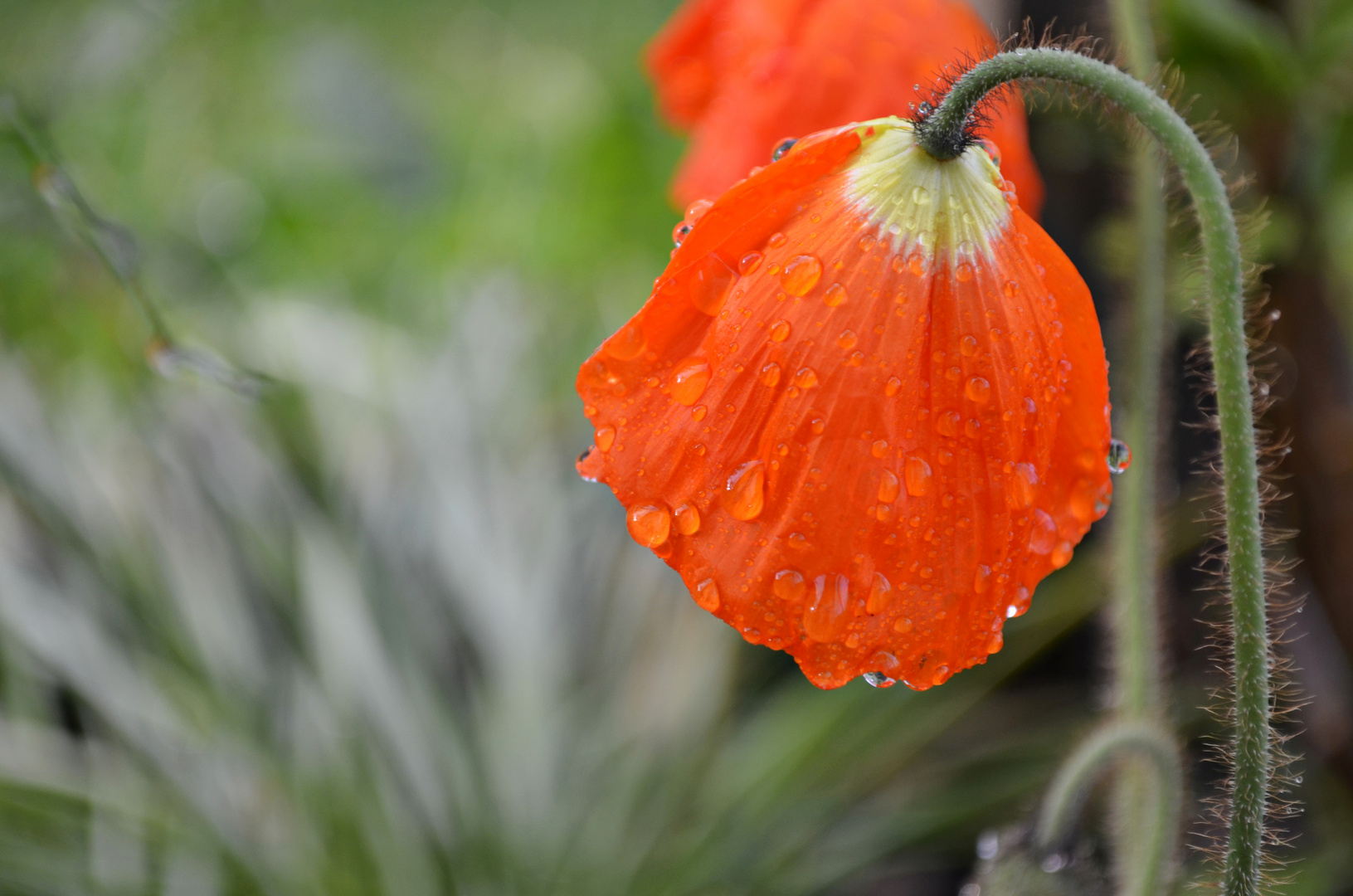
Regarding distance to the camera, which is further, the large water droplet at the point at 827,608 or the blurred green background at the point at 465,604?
the blurred green background at the point at 465,604

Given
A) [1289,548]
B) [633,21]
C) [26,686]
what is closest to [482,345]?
[26,686]

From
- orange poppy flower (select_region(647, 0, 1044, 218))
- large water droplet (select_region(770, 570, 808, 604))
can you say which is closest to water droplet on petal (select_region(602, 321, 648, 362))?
large water droplet (select_region(770, 570, 808, 604))

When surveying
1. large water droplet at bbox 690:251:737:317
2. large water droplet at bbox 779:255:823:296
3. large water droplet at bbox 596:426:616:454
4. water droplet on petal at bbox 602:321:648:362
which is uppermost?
large water droplet at bbox 690:251:737:317

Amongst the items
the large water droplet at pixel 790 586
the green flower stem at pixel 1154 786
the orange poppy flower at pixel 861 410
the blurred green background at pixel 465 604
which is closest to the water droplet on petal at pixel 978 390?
the orange poppy flower at pixel 861 410

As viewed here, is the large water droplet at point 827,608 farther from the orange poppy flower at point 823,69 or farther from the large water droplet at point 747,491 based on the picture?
the orange poppy flower at point 823,69

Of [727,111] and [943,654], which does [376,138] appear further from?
[943,654]

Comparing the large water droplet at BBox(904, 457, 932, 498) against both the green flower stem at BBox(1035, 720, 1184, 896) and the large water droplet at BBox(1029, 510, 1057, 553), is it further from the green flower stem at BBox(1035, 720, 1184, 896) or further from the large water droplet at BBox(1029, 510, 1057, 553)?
the green flower stem at BBox(1035, 720, 1184, 896)
